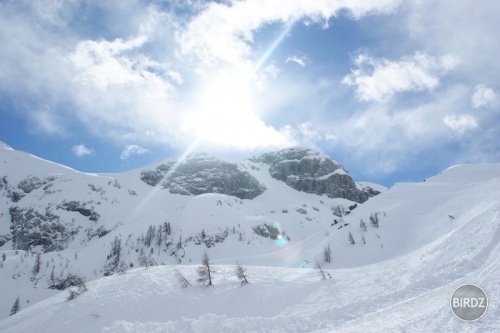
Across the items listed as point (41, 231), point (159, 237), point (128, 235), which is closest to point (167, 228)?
point (159, 237)

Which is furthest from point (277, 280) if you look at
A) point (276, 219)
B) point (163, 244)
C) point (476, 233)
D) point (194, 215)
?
point (276, 219)

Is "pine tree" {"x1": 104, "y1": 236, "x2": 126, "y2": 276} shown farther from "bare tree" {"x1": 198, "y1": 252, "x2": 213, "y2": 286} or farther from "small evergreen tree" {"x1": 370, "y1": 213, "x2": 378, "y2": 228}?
"bare tree" {"x1": 198, "y1": 252, "x2": 213, "y2": 286}

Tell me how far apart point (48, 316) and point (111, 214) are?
15851 centimetres

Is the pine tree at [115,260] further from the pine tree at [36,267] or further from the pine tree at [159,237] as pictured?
the pine tree at [36,267]

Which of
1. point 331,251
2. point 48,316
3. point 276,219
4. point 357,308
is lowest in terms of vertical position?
point 48,316

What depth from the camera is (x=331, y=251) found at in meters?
73.8

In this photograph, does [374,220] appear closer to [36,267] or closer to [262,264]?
[262,264]

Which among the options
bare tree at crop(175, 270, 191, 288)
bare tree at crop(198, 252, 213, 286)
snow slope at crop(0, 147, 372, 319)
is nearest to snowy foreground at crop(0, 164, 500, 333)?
bare tree at crop(175, 270, 191, 288)

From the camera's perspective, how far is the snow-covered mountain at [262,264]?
2692cm

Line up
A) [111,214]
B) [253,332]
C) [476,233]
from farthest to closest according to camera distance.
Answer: [111,214]
[476,233]
[253,332]

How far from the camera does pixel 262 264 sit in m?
89.6

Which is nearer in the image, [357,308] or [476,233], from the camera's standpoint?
[357,308]

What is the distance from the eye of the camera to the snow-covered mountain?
2692 cm

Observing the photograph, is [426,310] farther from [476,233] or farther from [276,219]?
[276,219]
